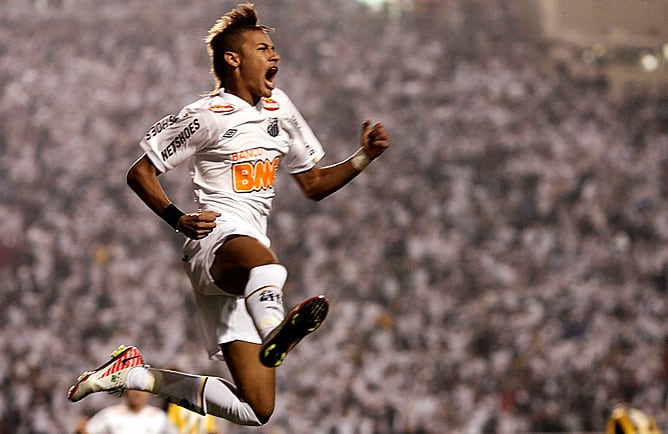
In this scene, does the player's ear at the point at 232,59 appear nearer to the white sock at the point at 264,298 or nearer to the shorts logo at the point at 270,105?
the shorts logo at the point at 270,105

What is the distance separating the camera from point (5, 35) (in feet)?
46.5

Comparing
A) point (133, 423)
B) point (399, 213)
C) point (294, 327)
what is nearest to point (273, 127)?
point (294, 327)

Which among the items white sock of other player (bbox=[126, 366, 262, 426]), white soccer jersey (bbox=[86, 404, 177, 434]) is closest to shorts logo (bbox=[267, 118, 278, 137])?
white sock of other player (bbox=[126, 366, 262, 426])

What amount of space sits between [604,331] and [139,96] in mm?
7200

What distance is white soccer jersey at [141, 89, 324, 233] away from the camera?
3.87 meters

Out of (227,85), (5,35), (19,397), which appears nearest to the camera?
(227,85)

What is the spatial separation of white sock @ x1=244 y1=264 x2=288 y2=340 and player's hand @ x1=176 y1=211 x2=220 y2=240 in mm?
230

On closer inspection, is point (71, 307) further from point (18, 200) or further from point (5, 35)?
point (5, 35)

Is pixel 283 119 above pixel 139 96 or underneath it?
above

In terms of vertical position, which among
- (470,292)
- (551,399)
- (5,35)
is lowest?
(551,399)

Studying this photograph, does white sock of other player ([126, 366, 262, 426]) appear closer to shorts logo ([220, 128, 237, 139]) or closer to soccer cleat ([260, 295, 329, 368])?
soccer cleat ([260, 295, 329, 368])

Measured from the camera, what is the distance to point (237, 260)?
3.70 meters

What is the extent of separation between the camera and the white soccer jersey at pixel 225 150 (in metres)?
3.87

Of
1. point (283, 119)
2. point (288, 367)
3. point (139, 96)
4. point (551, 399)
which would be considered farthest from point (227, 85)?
point (139, 96)
